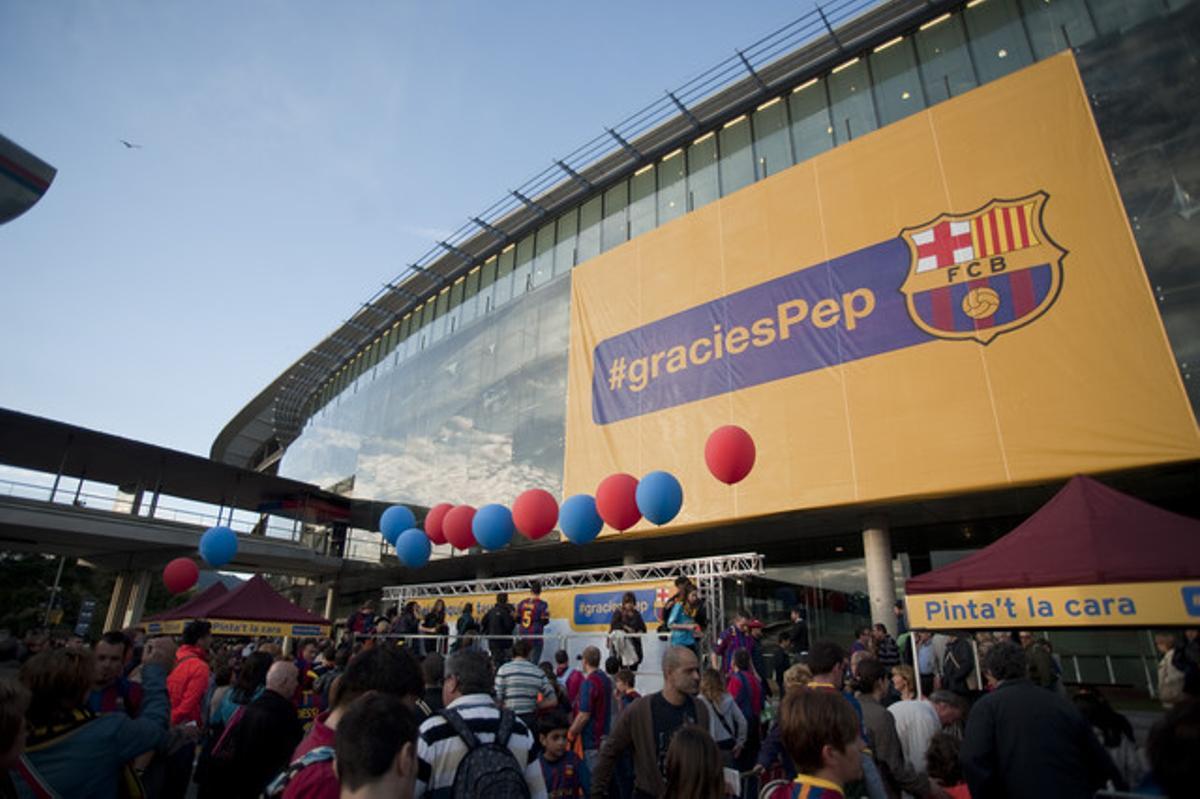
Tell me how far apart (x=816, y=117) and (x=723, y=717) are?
54.6 feet

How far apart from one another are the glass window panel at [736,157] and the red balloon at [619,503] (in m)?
10.0

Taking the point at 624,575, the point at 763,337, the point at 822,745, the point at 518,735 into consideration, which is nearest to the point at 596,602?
the point at 624,575

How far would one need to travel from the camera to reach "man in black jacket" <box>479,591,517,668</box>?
12.0 metres

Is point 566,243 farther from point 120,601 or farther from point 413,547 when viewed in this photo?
point 120,601

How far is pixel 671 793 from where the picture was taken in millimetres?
2568

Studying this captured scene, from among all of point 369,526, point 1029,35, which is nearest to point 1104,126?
point 1029,35

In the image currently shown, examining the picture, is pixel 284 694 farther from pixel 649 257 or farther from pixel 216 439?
pixel 216 439

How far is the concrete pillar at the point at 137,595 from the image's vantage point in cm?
2469

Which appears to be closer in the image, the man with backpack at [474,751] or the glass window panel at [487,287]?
the man with backpack at [474,751]

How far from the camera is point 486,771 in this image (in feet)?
8.25

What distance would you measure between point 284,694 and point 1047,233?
14.0 meters

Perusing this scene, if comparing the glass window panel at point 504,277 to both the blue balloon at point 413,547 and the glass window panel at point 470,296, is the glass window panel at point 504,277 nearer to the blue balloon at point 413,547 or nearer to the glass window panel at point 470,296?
the glass window panel at point 470,296

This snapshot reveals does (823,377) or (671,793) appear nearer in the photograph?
(671,793)

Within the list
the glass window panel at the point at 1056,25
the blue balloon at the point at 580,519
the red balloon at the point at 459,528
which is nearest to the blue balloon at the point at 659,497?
the blue balloon at the point at 580,519
